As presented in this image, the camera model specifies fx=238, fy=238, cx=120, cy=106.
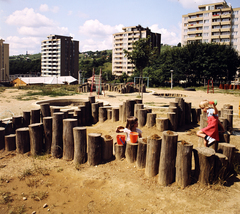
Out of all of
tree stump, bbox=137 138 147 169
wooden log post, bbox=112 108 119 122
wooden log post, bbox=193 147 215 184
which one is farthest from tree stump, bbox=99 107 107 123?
wooden log post, bbox=193 147 215 184

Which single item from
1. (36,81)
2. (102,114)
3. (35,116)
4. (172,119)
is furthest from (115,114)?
(36,81)

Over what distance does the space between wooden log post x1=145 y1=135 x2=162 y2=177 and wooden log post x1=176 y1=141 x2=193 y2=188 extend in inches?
19.7

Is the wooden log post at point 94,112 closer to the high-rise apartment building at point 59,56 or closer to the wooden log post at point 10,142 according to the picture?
the wooden log post at point 10,142

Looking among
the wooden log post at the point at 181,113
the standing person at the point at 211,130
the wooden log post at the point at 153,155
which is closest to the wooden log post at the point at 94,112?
the wooden log post at the point at 181,113

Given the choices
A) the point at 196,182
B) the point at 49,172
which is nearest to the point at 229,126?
the point at 196,182

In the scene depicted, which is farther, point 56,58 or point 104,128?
point 56,58

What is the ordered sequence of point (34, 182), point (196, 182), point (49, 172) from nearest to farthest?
point (196, 182)
point (34, 182)
point (49, 172)

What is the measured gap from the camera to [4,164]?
637cm

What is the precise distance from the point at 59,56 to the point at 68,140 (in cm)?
10855

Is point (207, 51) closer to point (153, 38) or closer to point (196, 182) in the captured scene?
point (196, 182)

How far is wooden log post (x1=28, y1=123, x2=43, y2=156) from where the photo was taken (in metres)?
6.74

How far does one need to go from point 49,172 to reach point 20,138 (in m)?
1.71

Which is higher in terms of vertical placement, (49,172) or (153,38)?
(153,38)

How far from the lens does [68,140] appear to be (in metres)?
6.39
